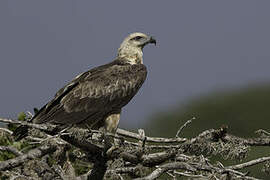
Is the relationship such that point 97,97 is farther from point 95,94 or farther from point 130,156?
point 130,156

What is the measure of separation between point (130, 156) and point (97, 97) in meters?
2.36

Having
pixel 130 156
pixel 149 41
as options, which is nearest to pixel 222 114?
pixel 149 41

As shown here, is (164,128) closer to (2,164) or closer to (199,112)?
(199,112)

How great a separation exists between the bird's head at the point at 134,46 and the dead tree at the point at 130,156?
10.5 ft

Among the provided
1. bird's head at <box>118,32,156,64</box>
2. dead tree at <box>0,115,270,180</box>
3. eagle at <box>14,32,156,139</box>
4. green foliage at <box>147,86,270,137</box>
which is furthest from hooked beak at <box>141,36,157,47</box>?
green foliage at <box>147,86,270,137</box>

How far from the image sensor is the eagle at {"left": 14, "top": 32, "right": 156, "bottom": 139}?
977 cm

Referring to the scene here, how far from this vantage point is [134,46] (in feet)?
39.5

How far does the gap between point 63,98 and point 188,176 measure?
2439 mm

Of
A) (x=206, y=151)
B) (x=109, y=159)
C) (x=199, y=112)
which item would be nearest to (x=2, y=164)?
(x=109, y=159)

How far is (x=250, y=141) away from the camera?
26.1 feet

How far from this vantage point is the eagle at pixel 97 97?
32.1ft

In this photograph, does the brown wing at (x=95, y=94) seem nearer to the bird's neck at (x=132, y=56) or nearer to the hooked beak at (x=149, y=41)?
the bird's neck at (x=132, y=56)

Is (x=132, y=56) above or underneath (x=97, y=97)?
above

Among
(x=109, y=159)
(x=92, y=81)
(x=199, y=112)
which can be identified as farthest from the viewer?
(x=199, y=112)
